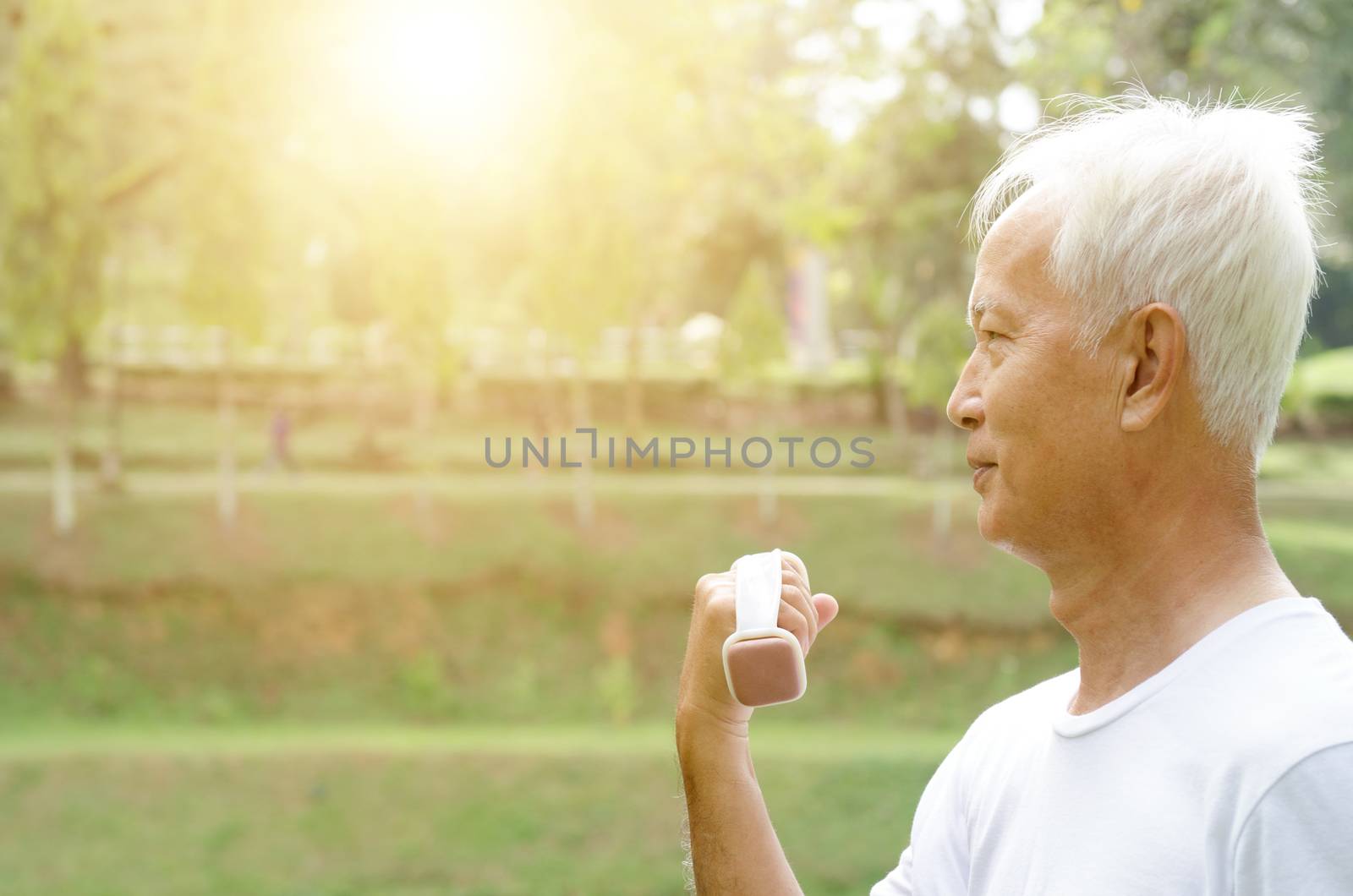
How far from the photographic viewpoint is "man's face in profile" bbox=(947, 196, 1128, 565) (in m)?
0.82

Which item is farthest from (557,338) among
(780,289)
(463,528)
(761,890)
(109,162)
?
(761,890)

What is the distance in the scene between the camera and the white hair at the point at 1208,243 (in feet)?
2.53

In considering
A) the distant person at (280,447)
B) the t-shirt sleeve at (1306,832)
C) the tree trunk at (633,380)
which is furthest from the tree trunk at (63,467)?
the t-shirt sleeve at (1306,832)

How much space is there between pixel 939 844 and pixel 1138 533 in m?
0.29

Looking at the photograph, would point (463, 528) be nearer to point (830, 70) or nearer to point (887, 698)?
point (887, 698)

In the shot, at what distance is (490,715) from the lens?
8500 mm

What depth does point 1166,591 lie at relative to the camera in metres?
0.81

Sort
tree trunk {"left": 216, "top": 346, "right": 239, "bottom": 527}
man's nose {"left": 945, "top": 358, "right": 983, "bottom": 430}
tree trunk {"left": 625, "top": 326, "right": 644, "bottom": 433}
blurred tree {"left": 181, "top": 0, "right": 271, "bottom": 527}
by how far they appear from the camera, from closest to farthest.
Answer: man's nose {"left": 945, "top": 358, "right": 983, "bottom": 430}, blurred tree {"left": 181, "top": 0, "right": 271, "bottom": 527}, tree trunk {"left": 216, "top": 346, "right": 239, "bottom": 527}, tree trunk {"left": 625, "top": 326, "right": 644, "bottom": 433}

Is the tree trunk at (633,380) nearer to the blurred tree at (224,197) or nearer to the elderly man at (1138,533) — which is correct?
the blurred tree at (224,197)

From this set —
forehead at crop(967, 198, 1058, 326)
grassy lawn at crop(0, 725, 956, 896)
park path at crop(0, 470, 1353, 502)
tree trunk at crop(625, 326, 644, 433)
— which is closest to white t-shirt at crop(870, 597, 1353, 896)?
forehead at crop(967, 198, 1058, 326)

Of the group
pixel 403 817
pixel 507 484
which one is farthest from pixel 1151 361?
pixel 507 484

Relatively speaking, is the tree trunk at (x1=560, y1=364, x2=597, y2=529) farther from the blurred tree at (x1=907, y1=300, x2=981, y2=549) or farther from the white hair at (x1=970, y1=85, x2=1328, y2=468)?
the white hair at (x1=970, y1=85, x2=1328, y2=468)

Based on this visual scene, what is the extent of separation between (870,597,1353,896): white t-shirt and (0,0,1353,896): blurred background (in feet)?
18.3

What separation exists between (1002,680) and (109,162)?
8.02m
